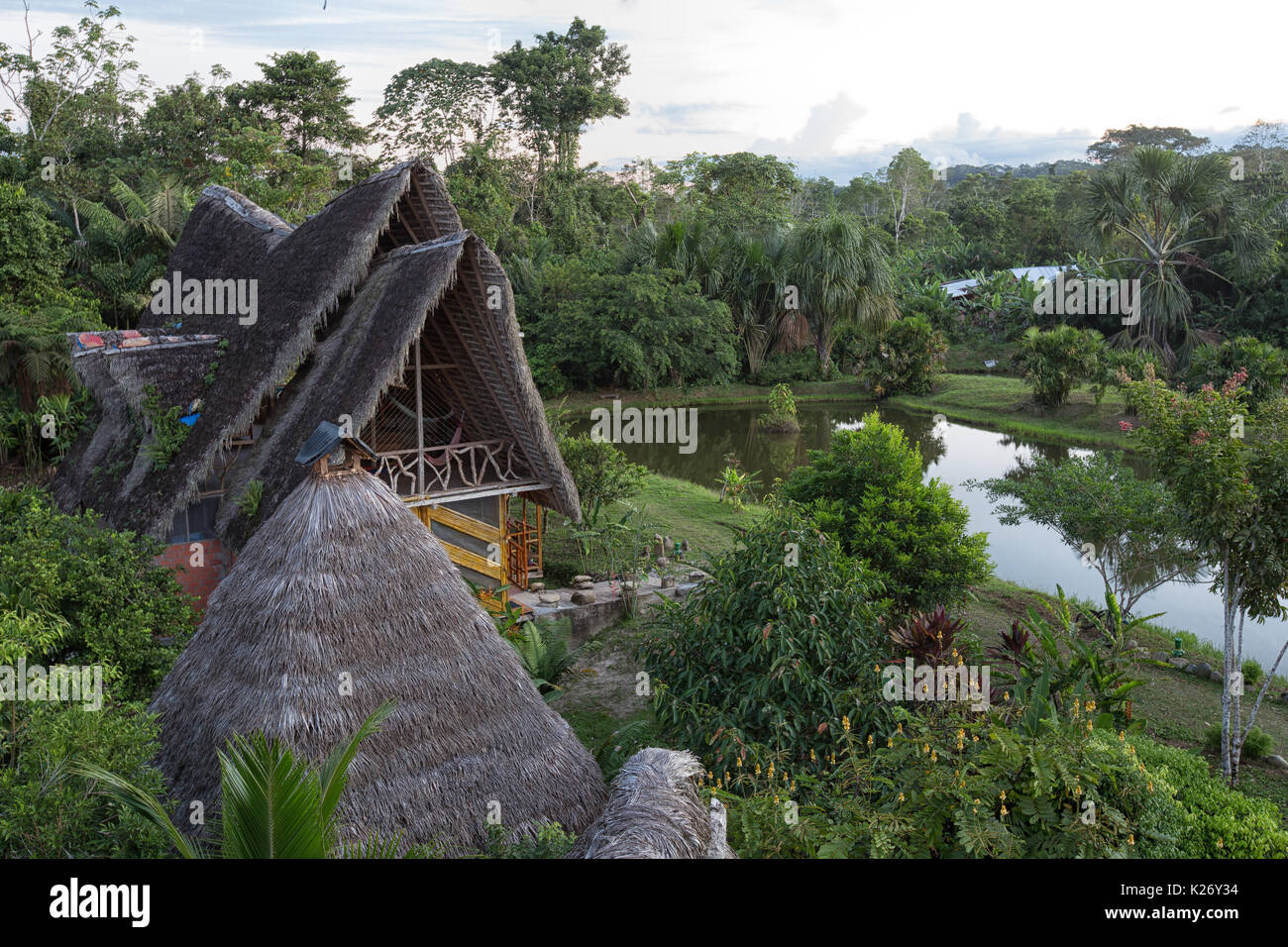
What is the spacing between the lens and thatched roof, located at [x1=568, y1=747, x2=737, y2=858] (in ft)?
13.0

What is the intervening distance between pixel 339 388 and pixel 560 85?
97.4 feet

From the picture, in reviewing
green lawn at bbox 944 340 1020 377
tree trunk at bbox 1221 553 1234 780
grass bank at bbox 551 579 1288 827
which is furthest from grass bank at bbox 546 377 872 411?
tree trunk at bbox 1221 553 1234 780

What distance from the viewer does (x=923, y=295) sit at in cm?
3519

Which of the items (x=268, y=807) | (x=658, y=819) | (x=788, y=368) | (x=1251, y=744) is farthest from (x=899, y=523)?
(x=788, y=368)

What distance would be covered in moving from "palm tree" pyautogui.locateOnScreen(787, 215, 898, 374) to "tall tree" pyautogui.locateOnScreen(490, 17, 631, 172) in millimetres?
10904

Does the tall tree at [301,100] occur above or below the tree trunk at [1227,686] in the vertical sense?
above

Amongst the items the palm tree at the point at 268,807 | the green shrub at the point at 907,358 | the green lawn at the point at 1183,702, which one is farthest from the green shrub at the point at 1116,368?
the palm tree at the point at 268,807

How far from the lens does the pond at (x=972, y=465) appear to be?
13.2m

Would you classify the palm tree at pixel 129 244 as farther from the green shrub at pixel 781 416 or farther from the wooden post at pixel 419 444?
the green shrub at pixel 781 416

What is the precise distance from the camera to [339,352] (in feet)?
33.0

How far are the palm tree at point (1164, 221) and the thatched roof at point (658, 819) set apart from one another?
26335 mm

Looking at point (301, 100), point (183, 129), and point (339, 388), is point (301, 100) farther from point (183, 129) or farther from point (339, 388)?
point (339, 388)

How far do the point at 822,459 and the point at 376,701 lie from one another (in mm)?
6877
